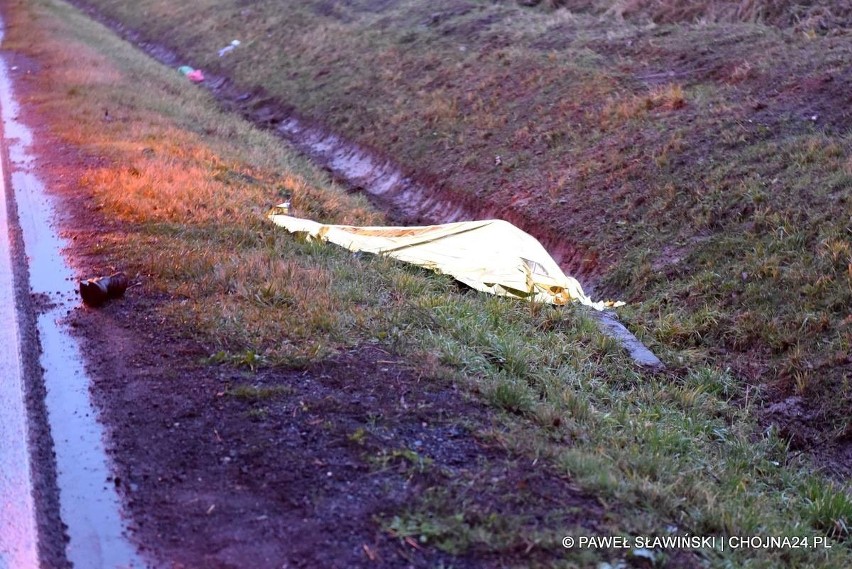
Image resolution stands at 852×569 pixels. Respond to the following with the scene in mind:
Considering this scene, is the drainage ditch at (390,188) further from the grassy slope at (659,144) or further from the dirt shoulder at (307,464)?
the dirt shoulder at (307,464)

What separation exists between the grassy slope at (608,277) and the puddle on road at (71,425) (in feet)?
2.13

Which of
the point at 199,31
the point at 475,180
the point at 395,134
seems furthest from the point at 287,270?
the point at 199,31

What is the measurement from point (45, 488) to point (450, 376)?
7.96ft

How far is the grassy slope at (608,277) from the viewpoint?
5.05 metres

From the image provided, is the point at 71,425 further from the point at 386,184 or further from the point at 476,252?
the point at 386,184

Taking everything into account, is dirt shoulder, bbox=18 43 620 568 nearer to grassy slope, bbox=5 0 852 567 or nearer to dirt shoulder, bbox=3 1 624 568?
dirt shoulder, bbox=3 1 624 568

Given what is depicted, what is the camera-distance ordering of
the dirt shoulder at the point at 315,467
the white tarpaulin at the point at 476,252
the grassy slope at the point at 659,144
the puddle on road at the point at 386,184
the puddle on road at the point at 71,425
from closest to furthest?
1. the dirt shoulder at the point at 315,467
2. the puddle on road at the point at 71,425
3. the grassy slope at the point at 659,144
4. the white tarpaulin at the point at 476,252
5. the puddle on road at the point at 386,184

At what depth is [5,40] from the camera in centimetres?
2509

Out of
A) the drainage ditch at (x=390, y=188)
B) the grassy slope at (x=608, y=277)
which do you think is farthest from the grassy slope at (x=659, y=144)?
the drainage ditch at (x=390, y=188)

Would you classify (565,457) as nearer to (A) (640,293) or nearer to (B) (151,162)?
(A) (640,293)

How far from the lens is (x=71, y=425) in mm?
5402

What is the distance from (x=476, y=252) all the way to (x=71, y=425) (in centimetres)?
442

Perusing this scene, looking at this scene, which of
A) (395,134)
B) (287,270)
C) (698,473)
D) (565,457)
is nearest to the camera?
(565,457)

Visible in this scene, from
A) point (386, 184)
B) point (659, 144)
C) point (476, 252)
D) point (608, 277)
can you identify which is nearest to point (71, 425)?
point (476, 252)
